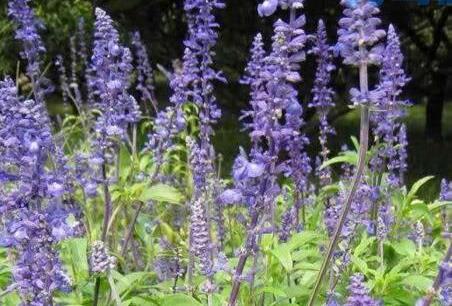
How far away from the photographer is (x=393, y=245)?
4.04 metres

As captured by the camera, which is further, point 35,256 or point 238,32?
point 238,32

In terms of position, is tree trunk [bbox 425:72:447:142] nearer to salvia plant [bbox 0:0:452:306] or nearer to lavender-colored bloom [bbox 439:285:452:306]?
salvia plant [bbox 0:0:452:306]

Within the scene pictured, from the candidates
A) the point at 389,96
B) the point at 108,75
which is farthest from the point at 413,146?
the point at 108,75

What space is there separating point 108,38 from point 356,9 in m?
1.56

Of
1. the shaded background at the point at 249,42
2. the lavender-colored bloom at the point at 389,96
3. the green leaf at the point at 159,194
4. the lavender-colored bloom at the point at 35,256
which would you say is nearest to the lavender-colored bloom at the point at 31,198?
the lavender-colored bloom at the point at 35,256

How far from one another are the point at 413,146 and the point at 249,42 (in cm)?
384

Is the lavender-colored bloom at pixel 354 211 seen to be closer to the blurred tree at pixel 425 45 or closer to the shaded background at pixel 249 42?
the shaded background at pixel 249 42

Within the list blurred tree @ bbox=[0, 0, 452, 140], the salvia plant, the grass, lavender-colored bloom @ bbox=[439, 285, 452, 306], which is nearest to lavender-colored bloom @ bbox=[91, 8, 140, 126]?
the salvia plant

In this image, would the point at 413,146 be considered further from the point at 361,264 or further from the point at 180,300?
the point at 180,300

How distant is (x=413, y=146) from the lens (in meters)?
14.2

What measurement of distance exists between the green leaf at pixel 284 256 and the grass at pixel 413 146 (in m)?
5.04

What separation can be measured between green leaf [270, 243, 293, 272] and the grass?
198 inches

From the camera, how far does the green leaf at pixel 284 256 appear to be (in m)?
3.18

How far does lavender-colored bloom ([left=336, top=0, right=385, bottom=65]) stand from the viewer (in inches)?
93.8
